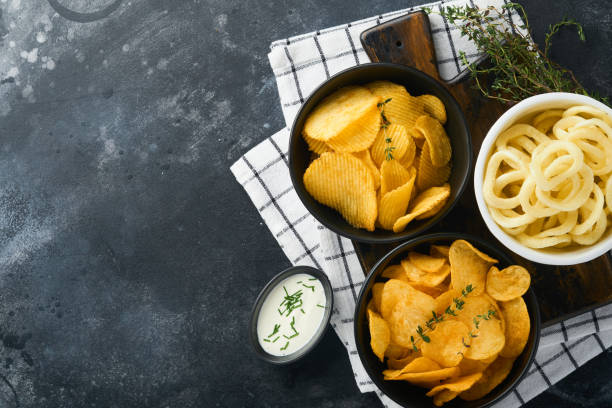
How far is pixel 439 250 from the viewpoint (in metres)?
1.47

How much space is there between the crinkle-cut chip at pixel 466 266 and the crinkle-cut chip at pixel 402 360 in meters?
0.23

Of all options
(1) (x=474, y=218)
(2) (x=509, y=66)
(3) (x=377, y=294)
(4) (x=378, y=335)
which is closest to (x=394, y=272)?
(3) (x=377, y=294)

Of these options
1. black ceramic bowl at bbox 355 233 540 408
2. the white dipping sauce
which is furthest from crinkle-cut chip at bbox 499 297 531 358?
the white dipping sauce

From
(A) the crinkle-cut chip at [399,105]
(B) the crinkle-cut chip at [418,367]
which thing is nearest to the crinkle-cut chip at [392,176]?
(A) the crinkle-cut chip at [399,105]

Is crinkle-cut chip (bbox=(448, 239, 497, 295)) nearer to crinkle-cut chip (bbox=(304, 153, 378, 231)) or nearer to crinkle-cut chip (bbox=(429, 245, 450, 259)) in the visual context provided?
crinkle-cut chip (bbox=(429, 245, 450, 259))

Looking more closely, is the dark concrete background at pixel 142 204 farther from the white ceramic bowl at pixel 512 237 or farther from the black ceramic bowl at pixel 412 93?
the white ceramic bowl at pixel 512 237

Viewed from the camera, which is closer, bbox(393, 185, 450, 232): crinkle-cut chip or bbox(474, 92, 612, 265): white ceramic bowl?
bbox(474, 92, 612, 265): white ceramic bowl

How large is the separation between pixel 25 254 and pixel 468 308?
176cm

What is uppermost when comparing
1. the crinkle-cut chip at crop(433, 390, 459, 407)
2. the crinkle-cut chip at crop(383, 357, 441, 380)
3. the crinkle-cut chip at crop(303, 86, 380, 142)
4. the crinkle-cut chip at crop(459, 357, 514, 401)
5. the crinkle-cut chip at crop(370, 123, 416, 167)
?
the crinkle-cut chip at crop(303, 86, 380, 142)

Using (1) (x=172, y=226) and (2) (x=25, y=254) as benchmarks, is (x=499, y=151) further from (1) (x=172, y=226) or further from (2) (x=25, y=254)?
(2) (x=25, y=254)

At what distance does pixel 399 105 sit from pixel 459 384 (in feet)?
2.55

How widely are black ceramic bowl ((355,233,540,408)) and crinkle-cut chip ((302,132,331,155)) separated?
0.36 meters

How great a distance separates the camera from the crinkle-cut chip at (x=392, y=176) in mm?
1379

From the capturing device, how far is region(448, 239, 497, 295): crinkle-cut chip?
1.38m
